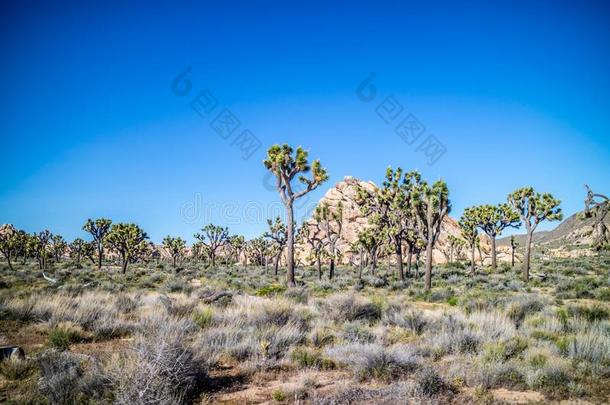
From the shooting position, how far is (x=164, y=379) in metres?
4.72

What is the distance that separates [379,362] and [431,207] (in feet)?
58.1

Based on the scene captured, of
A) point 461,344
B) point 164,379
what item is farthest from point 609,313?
point 164,379

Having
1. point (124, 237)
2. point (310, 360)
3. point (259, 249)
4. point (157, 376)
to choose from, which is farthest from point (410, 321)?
point (259, 249)

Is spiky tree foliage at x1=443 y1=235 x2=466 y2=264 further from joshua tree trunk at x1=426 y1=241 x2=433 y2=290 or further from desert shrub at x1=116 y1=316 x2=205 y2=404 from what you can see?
desert shrub at x1=116 y1=316 x2=205 y2=404

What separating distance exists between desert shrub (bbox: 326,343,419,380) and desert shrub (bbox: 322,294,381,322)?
420 cm

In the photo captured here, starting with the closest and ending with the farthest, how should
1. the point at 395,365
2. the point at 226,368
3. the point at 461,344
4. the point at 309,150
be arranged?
the point at 395,365
the point at 226,368
the point at 461,344
the point at 309,150

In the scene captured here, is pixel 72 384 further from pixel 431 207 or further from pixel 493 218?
pixel 493 218

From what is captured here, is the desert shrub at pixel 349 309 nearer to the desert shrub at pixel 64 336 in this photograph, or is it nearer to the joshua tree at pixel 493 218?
the desert shrub at pixel 64 336

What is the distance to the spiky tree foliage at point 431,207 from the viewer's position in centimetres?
2242

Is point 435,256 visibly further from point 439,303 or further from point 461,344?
point 461,344

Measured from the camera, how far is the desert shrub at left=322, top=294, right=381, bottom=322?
36.0ft

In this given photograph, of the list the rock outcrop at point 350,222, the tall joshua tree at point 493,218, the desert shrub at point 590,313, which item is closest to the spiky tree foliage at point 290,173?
the desert shrub at point 590,313

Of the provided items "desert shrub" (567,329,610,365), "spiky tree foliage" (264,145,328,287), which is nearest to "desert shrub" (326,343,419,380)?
"desert shrub" (567,329,610,365)

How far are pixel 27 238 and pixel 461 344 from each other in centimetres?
6798
